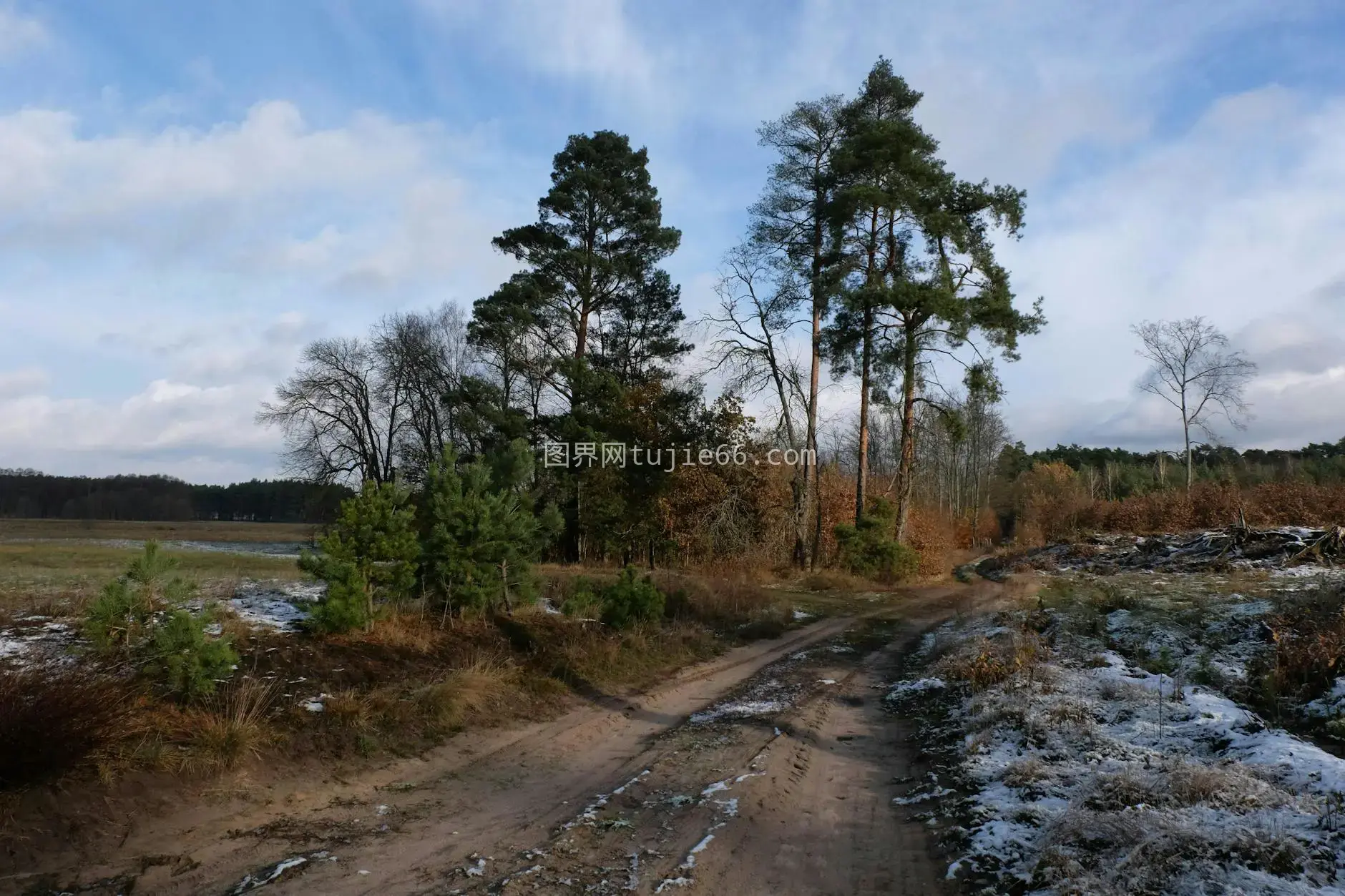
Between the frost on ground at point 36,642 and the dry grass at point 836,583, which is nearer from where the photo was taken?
the frost on ground at point 36,642

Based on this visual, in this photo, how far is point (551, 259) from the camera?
95.7 feet

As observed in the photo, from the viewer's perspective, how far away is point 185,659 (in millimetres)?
6602

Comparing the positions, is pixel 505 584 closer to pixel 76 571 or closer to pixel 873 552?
pixel 76 571

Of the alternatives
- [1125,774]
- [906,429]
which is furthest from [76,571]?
[906,429]

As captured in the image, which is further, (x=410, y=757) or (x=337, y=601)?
(x=337, y=601)

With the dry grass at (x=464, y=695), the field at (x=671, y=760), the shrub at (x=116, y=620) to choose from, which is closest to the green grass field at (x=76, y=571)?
the field at (x=671, y=760)

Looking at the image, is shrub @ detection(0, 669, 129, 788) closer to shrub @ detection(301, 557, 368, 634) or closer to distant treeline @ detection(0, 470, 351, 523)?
shrub @ detection(301, 557, 368, 634)

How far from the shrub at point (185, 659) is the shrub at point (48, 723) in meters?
0.92

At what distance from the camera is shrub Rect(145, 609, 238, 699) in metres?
6.58

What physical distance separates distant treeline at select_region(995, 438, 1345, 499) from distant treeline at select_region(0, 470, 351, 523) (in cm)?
6425

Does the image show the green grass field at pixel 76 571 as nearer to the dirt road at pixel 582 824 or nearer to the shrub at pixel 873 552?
the dirt road at pixel 582 824

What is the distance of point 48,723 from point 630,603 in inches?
→ 323

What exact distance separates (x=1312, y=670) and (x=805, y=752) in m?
5.01

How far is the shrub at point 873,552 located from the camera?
80.9 feet
